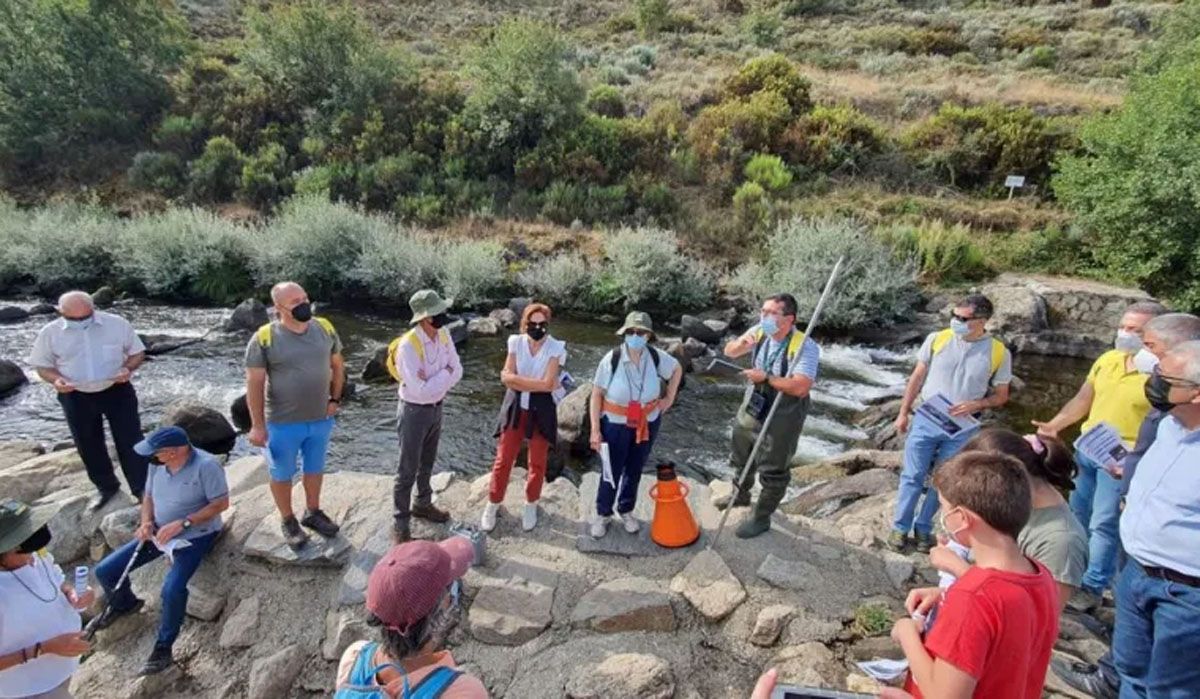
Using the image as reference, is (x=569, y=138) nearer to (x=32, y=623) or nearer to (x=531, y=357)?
(x=531, y=357)

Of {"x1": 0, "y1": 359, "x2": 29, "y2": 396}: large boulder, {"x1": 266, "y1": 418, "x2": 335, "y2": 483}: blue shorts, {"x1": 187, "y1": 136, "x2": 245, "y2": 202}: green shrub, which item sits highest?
{"x1": 266, "y1": 418, "x2": 335, "y2": 483}: blue shorts

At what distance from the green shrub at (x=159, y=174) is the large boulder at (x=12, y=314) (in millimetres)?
9218

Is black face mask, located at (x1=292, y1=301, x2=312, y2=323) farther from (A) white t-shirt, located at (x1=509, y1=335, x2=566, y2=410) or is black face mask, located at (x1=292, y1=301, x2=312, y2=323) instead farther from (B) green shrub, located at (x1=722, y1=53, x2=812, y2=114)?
(B) green shrub, located at (x1=722, y1=53, x2=812, y2=114)

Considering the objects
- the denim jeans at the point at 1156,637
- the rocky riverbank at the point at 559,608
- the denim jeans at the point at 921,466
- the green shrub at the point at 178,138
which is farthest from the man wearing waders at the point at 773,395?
the green shrub at the point at 178,138

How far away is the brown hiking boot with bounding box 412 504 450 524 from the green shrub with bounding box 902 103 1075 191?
20721 mm

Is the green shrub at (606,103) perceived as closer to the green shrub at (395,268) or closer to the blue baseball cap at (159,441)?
the green shrub at (395,268)

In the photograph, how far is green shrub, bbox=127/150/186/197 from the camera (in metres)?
21.3

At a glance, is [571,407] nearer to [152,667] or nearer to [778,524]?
[778,524]

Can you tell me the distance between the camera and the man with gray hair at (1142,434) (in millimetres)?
3154

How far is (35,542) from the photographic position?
3156 millimetres

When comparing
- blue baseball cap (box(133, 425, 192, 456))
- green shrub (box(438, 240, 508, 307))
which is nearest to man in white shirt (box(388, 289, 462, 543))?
blue baseball cap (box(133, 425, 192, 456))

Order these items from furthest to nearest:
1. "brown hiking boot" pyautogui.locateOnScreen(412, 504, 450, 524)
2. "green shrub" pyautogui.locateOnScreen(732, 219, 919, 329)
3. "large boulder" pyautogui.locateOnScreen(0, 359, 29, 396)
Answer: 1. "green shrub" pyautogui.locateOnScreen(732, 219, 919, 329)
2. "large boulder" pyautogui.locateOnScreen(0, 359, 29, 396)
3. "brown hiking boot" pyautogui.locateOnScreen(412, 504, 450, 524)

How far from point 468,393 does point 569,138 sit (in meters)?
14.1

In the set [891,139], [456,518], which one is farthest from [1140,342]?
[891,139]
